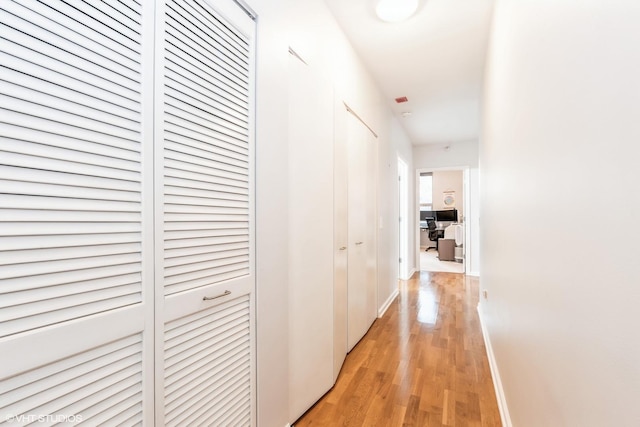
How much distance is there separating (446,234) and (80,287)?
8224mm

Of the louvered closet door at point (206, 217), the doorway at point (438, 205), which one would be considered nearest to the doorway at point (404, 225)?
the doorway at point (438, 205)

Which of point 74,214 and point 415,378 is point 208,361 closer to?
point 74,214

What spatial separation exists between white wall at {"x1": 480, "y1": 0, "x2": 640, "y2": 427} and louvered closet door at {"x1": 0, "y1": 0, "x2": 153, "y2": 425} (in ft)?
3.75

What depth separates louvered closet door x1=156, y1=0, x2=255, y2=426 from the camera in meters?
0.99

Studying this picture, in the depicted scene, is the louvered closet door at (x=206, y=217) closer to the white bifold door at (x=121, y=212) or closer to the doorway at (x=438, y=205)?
the white bifold door at (x=121, y=212)

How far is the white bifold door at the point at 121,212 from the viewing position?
2.15 feet

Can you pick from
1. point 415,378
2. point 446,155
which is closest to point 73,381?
point 415,378

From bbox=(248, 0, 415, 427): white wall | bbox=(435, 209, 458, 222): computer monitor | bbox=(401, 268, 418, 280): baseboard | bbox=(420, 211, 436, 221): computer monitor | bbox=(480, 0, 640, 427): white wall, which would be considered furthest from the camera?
bbox=(420, 211, 436, 221): computer monitor

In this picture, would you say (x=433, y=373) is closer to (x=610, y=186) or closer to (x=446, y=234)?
(x=610, y=186)

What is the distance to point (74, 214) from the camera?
0.74 meters

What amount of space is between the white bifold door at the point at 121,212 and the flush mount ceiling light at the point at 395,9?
4.32 ft

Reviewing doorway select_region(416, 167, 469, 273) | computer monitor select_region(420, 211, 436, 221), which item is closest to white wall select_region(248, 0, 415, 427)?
doorway select_region(416, 167, 469, 273)

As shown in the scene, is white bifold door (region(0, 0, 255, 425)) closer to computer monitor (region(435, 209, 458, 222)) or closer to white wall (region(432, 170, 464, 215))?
computer monitor (region(435, 209, 458, 222))

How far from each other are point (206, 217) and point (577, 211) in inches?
45.3
